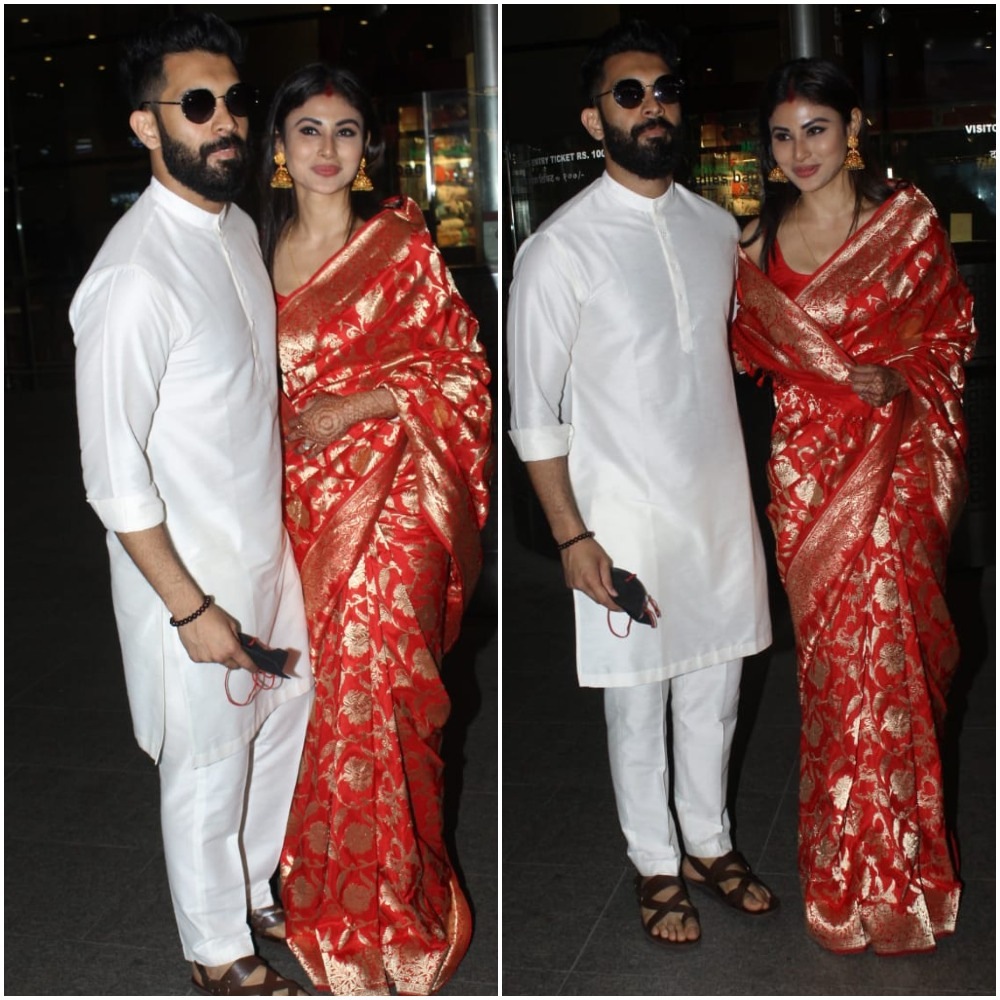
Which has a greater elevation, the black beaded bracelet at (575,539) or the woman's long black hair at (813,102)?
the woman's long black hair at (813,102)

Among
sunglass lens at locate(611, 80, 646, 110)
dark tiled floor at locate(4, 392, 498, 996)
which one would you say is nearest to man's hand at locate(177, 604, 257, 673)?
dark tiled floor at locate(4, 392, 498, 996)

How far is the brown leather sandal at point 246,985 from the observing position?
7.67ft

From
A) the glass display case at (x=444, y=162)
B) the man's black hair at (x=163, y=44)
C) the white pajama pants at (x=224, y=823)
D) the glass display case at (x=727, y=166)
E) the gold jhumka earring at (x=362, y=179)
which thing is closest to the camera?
the man's black hair at (x=163, y=44)

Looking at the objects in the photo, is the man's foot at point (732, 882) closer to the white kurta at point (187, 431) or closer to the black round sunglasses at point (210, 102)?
the white kurta at point (187, 431)

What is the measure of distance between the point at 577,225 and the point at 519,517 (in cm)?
310

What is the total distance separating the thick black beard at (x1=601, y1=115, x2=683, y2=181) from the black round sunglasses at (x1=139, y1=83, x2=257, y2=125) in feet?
2.06

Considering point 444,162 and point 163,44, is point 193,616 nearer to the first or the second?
point 163,44

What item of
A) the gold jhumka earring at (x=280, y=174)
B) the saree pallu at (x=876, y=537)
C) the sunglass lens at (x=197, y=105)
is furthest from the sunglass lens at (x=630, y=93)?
the sunglass lens at (x=197, y=105)

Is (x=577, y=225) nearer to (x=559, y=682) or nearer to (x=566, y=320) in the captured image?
(x=566, y=320)

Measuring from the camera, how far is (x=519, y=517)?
539cm

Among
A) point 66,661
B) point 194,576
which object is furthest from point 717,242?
point 66,661

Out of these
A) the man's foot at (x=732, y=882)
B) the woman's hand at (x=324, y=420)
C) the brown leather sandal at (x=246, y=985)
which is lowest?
the brown leather sandal at (x=246, y=985)

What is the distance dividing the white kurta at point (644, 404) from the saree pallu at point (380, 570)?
0.15 metres

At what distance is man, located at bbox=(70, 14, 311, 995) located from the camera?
2008mm
